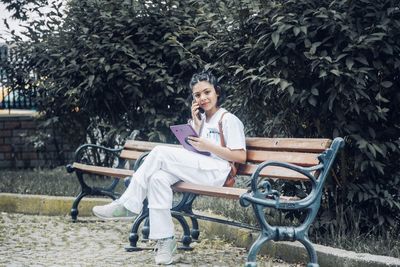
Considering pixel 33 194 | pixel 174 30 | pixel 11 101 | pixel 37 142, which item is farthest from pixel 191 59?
pixel 11 101

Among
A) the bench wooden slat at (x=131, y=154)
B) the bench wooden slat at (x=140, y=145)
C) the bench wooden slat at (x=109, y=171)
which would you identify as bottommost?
the bench wooden slat at (x=109, y=171)

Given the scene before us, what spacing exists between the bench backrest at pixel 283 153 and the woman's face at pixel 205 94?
0.41 meters

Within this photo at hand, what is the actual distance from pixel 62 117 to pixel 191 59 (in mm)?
2854

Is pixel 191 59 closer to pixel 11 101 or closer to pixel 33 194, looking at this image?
pixel 33 194

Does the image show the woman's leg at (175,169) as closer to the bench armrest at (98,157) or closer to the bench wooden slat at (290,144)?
the bench wooden slat at (290,144)

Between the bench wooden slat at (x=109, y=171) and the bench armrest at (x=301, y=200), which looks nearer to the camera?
the bench armrest at (x=301, y=200)

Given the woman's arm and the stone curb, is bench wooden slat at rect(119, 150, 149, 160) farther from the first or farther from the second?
the woman's arm

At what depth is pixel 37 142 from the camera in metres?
12.8

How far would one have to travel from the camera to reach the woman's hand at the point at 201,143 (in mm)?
6251

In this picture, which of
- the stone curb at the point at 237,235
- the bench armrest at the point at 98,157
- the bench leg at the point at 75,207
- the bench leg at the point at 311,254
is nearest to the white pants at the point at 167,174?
the stone curb at the point at 237,235

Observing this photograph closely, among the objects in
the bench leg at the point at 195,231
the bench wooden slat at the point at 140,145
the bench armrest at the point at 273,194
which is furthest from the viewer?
the bench wooden slat at the point at 140,145

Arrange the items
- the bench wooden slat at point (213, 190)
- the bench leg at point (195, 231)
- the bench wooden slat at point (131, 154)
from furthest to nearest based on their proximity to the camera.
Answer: the bench wooden slat at point (131, 154), the bench leg at point (195, 231), the bench wooden slat at point (213, 190)

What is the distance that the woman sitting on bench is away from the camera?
242 inches

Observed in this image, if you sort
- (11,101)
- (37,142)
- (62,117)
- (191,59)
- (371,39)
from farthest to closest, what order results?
(11,101), (37,142), (62,117), (191,59), (371,39)
